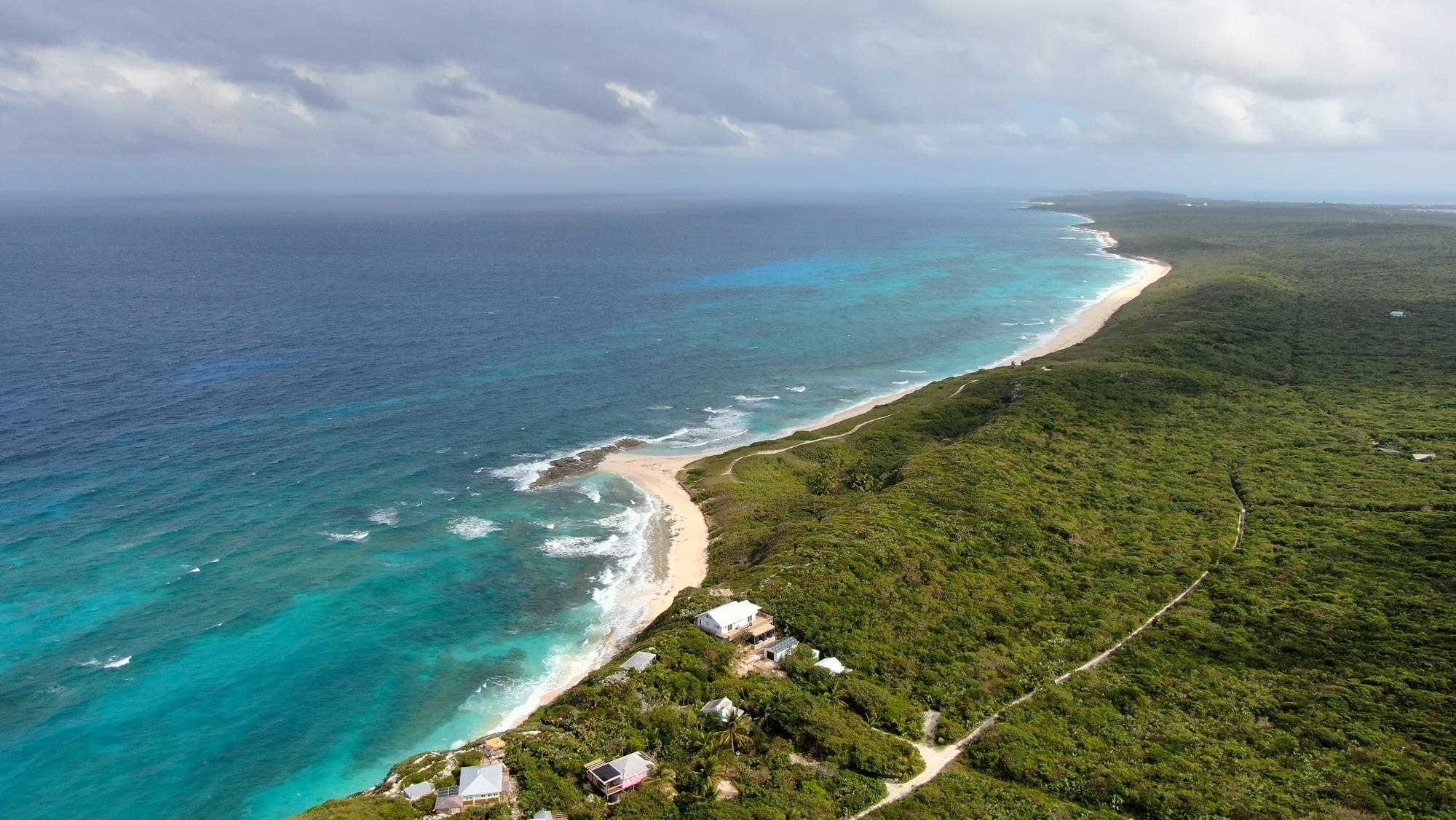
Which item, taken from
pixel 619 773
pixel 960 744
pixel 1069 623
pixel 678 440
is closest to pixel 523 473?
pixel 678 440

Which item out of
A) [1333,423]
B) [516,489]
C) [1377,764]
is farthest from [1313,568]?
[516,489]

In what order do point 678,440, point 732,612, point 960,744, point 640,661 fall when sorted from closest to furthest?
point 960,744
point 640,661
point 732,612
point 678,440

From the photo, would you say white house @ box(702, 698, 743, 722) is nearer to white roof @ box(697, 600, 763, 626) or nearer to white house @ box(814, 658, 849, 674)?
white house @ box(814, 658, 849, 674)

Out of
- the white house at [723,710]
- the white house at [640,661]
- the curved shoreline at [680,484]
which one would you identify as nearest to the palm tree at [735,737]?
the white house at [723,710]

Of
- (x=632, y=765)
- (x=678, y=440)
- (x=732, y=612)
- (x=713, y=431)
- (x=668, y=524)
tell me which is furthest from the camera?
(x=713, y=431)

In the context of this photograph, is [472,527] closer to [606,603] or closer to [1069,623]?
[606,603]

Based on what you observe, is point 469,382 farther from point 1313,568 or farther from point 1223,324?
point 1223,324

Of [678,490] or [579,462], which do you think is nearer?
[678,490]
